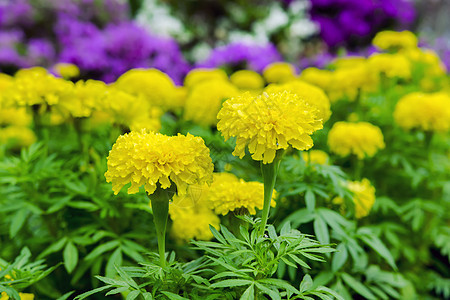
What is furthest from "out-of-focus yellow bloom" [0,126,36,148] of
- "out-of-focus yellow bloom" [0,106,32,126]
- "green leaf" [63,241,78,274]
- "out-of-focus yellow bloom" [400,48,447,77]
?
"out-of-focus yellow bloom" [400,48,447,77]

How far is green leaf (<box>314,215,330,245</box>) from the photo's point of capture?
133cm

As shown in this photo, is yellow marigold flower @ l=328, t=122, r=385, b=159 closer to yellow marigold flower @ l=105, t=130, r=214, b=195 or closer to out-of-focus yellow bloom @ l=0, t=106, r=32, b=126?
yellow marigold flower @ l=105, t=130, r=214, b=195

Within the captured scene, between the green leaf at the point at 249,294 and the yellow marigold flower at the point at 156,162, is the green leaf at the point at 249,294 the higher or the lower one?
the lower one

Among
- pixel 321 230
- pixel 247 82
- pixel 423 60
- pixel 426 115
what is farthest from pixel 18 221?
pixel 423 60

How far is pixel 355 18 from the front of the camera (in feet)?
15.7

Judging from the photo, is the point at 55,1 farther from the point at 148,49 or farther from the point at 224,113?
the point at 224,113

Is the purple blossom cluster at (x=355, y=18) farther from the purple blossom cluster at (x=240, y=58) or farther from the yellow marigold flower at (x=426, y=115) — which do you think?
the yellow marigold flower at (x=426, y=115)

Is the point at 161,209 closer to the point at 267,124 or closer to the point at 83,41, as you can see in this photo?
the point at 267,124

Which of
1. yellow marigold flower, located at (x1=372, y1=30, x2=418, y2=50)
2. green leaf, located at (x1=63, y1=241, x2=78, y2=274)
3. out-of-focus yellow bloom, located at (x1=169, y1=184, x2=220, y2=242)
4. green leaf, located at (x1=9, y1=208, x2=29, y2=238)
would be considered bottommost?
green leaf, located at (x1=63, y1=241, x2=78, y2=274)

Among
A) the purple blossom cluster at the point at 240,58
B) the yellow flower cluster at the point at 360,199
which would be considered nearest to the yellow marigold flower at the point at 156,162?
the yellow flower cluster at the point at 360,199

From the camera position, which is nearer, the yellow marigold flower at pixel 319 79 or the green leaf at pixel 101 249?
the green leaf at pixel 101 249

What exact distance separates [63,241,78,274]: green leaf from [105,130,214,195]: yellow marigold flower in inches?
22.0

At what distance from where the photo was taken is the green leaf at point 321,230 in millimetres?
1332

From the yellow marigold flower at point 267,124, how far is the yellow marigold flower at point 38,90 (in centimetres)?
87
